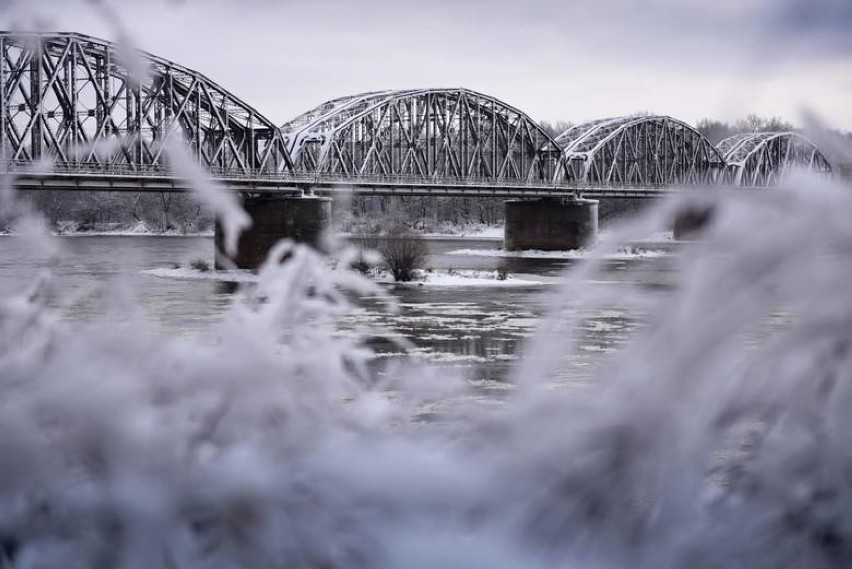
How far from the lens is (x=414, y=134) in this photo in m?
80.7

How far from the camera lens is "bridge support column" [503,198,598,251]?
79.7 m

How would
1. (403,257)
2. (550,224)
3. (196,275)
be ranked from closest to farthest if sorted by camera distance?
(403,257), (196,275), (550,224)

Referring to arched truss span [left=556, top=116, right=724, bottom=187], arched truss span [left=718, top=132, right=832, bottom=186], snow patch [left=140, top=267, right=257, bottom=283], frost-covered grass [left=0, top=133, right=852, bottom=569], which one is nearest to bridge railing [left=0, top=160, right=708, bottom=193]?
snow patch [left=140, top=267, right=257, bottom=283]

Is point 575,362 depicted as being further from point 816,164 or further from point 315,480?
point 816,164

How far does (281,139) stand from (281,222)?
40.4 ft

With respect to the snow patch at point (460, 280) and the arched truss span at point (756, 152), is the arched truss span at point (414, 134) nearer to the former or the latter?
the snow patch at point (460, 280)

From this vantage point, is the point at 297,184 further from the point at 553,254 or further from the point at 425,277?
the point at 425,277

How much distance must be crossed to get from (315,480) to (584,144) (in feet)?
325

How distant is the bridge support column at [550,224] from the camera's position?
79.7 m

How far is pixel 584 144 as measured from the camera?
10238 centimetres

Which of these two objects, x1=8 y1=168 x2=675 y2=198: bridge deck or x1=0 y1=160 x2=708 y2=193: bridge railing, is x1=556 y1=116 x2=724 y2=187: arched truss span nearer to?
x1=8 y1=168 x2=675 y2=198: bridge deck

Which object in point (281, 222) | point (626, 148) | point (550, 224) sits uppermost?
point (626, 148)

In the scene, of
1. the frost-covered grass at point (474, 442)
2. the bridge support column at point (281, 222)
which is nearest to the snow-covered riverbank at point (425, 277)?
the bridge support column at point (281, 222)

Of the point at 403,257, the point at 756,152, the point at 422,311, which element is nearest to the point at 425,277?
the point at 403,257
